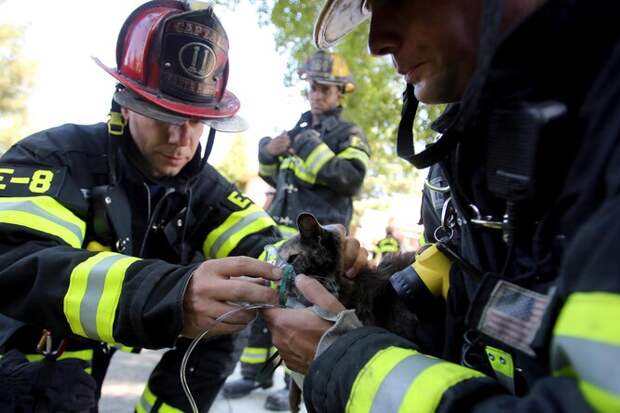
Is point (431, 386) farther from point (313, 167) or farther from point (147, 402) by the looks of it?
point (313, 167)

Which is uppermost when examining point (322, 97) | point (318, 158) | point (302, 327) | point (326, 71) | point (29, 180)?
point (326, 71)

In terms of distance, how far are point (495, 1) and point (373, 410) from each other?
84 centimetres

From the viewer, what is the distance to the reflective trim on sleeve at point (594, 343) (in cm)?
73

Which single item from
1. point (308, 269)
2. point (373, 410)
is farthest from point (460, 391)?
point (308, 269)

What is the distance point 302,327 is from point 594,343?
89 centimetres

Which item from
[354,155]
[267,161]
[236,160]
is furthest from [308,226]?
[236,160]

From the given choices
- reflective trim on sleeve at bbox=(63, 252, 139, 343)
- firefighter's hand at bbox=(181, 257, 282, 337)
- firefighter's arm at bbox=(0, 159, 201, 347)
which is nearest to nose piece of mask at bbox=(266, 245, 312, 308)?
firefighter's hand at bbox=(181, 257, 282, 337)

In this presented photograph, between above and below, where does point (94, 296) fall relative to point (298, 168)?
below

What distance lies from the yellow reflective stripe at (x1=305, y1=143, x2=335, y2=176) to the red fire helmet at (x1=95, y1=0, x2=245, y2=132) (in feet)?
6.87

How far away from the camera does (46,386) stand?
1.97m

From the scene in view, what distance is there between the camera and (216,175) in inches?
109

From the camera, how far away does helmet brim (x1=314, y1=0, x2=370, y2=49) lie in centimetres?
164

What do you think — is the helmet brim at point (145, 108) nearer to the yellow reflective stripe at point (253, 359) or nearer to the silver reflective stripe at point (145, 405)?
the silver reflective stripe at point (145, 405)

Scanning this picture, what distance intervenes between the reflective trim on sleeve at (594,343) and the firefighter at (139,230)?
101 cm
